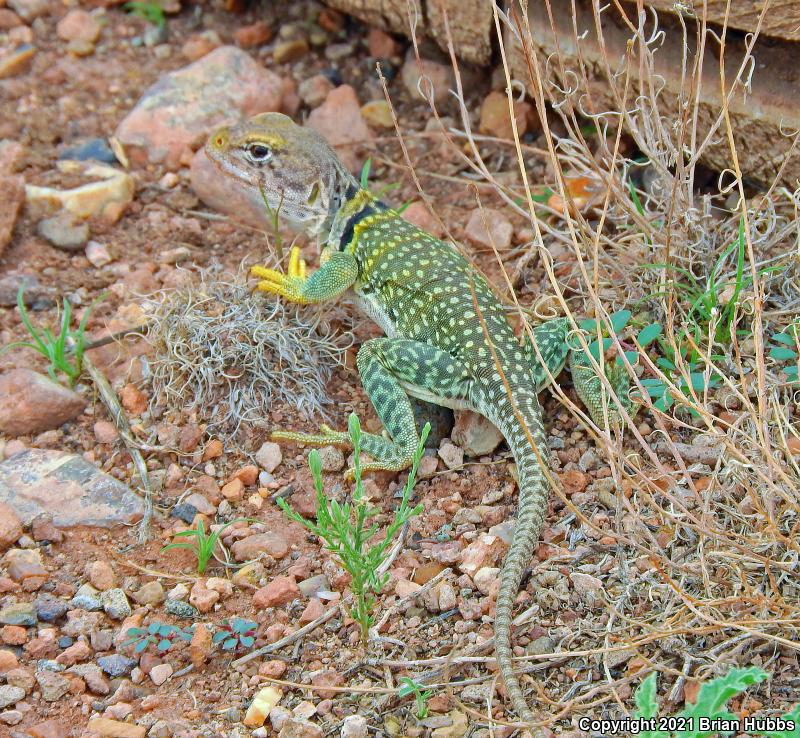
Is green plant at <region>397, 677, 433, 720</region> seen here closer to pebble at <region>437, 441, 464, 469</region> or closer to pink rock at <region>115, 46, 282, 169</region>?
pebble at <region>437, 441, 464, 469</region>

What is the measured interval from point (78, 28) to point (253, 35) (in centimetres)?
123

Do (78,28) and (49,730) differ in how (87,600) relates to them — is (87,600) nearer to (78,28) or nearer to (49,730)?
(49,730)

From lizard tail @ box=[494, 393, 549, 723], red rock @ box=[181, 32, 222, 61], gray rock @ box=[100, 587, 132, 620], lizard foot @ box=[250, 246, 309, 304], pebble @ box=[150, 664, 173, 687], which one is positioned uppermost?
red rock @ box=[181, 32, 222, 61]

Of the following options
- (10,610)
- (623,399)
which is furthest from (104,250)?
(623,399)

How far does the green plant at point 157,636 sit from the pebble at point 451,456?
1.34 metres

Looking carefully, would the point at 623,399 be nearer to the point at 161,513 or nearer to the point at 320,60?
the point at 161,513

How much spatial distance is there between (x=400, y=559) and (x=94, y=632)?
1159 millimetres

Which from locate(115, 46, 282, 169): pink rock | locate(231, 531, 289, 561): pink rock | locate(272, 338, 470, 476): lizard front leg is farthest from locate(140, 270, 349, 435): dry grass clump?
locate(115, 46, 282, 169): pink rock

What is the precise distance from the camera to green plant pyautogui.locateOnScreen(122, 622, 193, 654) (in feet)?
11.1

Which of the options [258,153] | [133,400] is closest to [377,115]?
[258,153]

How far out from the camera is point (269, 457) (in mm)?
4266

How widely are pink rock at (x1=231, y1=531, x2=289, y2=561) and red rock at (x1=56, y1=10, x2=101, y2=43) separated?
4.39 meters

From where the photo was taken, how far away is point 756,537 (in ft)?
10.6

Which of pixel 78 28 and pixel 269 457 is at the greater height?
pixel 78 28
